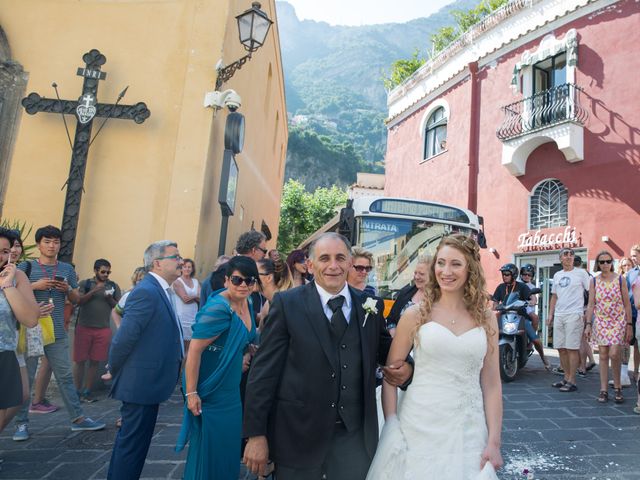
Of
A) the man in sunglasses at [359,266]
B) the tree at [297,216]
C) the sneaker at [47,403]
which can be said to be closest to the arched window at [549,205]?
the man in sunglasses at [359,266]

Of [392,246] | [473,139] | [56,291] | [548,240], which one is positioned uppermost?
[473,139]

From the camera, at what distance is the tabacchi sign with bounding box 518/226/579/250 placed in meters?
12.5

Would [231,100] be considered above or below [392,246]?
above

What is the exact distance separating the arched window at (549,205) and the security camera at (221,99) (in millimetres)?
10043

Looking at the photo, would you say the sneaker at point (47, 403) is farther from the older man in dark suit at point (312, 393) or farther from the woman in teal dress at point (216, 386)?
the older man in dark suit at point (312, 393)

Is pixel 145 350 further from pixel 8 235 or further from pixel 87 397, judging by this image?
pixel 87 397

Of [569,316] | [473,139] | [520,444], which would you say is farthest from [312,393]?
[473,139]

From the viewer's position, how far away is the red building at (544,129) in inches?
468

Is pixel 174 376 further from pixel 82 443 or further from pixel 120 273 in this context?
pixel 120 273

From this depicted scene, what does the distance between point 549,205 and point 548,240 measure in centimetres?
112

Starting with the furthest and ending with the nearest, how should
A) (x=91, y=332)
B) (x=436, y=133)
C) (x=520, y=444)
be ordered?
1. (x=436, y=133)
2. (x=91, y=332)
3. (x=520, y=444)

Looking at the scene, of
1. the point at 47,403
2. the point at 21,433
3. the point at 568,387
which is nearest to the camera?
the point at 21,433

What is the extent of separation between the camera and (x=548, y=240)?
43.0 feet

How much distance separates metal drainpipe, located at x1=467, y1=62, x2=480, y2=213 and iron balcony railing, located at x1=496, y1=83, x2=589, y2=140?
1238 millimetres
